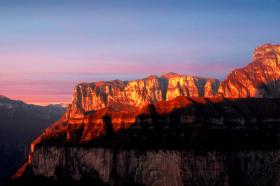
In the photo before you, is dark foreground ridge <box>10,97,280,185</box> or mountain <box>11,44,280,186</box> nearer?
mountain <box>11,44,280,186</box>

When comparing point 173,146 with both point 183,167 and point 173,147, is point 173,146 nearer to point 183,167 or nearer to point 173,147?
point 173,147

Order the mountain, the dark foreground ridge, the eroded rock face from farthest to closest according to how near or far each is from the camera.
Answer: the dark foreground ridge
the mountain
the eroded rock face

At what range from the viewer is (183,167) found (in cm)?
14462

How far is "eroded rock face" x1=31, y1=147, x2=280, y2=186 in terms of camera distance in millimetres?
142750

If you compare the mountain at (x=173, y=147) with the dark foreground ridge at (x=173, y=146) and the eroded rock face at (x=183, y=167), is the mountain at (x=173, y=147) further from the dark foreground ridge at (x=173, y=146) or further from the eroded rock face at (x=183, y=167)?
the dark foreground ridge at (x=173, y=146)

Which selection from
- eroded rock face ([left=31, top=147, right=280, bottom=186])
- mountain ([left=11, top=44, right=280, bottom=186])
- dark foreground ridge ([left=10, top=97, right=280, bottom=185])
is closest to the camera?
eroded rock face ([left=31, top=147, right=280, bottom=186])

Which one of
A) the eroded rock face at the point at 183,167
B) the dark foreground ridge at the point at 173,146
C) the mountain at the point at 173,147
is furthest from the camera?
the dark foreground ridge at the point at 173,146

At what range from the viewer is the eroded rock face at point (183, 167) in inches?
5620

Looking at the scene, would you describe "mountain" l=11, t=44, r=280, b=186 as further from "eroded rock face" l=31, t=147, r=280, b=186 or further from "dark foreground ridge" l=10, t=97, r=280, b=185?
"dark foreground ridge" l=10, t=97, r=280, b=185

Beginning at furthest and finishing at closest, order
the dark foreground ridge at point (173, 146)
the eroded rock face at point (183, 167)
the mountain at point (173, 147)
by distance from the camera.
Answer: the dark foreground ridge at point (173, 146)
the mountain at point (173, 147)
the eroded rock face at point (183, 167)

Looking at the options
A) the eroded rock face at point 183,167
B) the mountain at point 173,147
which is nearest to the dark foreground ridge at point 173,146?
the eroded rock face at point 183,167

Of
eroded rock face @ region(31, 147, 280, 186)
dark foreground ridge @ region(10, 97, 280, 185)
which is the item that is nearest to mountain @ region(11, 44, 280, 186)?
eroded rock face @ region(31, 147, 280, 186)

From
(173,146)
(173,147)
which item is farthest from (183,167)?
(173,146)

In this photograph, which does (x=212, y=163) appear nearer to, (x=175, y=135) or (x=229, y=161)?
(x=229, y=161)
